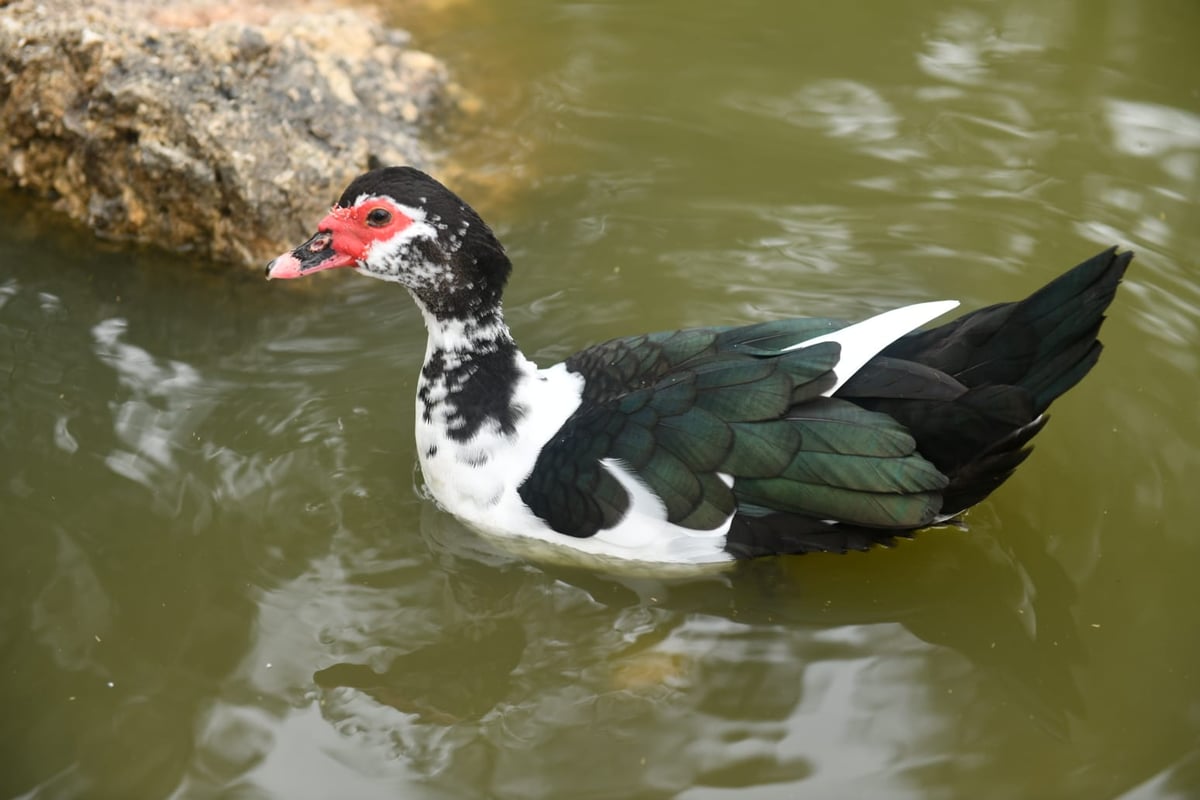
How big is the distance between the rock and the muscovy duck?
168cm

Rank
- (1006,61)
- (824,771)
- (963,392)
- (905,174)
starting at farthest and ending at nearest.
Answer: (1006,61)
(905,174)
(963,392)
(824,771)

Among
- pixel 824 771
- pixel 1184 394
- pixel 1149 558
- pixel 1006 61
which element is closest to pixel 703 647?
pixel 824 771

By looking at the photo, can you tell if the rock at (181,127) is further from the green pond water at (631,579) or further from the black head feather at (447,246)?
the black head feather at (447,246)

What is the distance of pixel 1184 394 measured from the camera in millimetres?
4805

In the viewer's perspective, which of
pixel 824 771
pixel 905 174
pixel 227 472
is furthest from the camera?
pixel 905 174

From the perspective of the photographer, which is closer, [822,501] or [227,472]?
[822,501]

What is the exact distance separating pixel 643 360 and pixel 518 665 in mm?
1072

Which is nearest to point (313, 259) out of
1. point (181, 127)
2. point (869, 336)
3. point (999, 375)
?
point (869, 336)

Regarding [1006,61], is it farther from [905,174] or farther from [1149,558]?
[1149,558]

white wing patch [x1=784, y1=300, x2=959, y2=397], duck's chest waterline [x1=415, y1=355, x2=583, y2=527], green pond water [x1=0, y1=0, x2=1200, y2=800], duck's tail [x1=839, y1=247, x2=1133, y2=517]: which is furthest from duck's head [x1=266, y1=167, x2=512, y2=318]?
duck's tail [x1=839, y1=247, x2=1133, y2=517]

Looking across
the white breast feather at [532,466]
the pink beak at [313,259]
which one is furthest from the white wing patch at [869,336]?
the pink beak at [313,259]

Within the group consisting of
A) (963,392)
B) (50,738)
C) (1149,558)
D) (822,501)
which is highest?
(963,392)

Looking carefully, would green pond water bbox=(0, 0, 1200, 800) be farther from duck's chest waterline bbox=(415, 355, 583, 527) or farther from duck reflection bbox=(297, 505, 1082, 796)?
duck's chest waterline bbox=(415, 355, 583, 527)

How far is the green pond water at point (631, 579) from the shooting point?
12.0 ft
